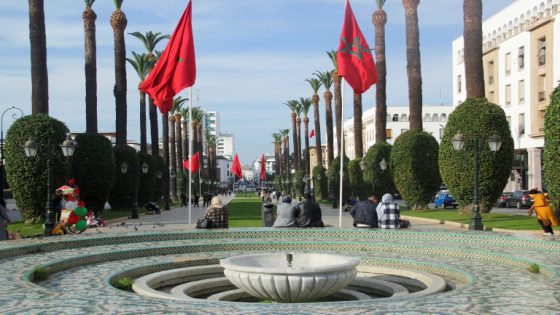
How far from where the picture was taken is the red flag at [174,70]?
64.8 feet

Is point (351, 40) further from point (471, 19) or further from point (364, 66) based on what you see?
point (471, 19)

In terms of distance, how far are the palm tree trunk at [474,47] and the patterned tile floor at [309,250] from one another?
1609cm

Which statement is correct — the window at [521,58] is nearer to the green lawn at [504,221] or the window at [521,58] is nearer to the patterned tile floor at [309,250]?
the green lawn at [504,221]

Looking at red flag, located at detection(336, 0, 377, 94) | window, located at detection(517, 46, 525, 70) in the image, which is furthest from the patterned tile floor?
window, located at detection(517, 46, 525, 70)

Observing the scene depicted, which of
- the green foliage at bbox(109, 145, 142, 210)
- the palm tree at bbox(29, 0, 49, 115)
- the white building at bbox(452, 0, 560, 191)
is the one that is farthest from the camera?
the white building at bbox(452, 0, 560, 191)

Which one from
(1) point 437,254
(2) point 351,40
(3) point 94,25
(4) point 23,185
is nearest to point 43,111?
(4) point 23,185

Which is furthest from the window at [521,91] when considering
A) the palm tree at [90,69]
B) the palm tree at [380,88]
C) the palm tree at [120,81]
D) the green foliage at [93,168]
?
the green foliage at [93,168]

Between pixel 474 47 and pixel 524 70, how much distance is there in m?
25.5

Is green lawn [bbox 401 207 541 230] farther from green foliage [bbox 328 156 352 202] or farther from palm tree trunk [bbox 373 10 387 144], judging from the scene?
green foliage [bbox 328 156 352 202]

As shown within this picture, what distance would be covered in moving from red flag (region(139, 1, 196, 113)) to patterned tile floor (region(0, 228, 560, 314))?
443cm

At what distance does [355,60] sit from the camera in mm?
20859

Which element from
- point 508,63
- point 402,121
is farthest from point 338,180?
point 402,121

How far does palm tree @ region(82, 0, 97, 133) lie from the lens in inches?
1522

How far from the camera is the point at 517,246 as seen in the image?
1568 cm
